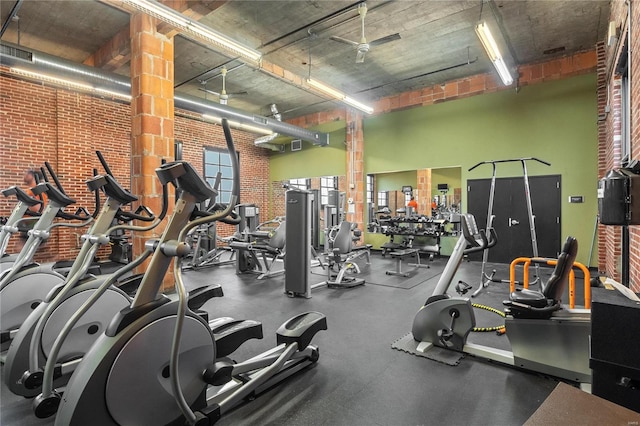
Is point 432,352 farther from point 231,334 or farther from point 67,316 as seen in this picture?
point 67,316

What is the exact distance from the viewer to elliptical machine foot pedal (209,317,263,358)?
84.3 inches

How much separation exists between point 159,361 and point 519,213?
7960mm

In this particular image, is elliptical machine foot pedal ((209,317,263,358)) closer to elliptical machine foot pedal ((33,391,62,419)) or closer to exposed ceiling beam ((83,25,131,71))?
elliptical machine foot pedal ((33,391,62,419))

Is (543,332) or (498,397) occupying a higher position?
(543,332)

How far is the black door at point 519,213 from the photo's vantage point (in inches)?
283

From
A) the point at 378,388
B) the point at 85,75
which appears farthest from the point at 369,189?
the point at 378,388

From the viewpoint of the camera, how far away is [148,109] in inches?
189

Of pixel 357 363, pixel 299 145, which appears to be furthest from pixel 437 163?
pixel 357 363

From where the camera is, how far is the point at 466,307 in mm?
2809

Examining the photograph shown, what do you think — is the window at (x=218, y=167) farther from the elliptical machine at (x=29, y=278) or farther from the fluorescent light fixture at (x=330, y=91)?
the elliptical machine at (x=29, y=278)

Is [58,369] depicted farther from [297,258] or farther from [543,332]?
[543,332]

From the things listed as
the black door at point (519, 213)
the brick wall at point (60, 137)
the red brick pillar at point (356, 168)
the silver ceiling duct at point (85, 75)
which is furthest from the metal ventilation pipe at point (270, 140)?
the black door at point (519, 213)

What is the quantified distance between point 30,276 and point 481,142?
8513mm

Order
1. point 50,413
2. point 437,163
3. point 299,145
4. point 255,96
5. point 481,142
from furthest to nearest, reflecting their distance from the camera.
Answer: point 299,145 → point 255,96 → point 437,163 → point 481,142 → point 50,413
